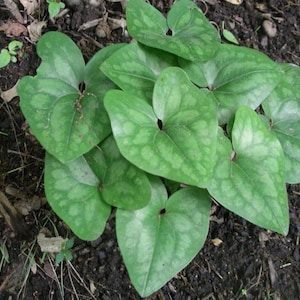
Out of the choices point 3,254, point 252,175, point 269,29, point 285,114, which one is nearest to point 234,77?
point 285,114

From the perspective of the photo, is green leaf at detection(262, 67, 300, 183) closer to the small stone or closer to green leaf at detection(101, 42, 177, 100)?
green leaf at detection(101, 42, 177, 100)

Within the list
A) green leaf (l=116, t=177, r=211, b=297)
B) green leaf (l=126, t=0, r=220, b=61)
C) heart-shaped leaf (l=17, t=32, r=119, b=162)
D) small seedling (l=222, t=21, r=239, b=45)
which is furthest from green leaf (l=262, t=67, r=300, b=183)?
heart-shaped leaf (l=17, t=32, r=119, b=162)

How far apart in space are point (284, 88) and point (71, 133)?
93 centimetres

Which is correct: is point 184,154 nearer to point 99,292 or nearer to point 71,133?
point 71,133

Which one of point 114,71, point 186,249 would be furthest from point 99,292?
point 114,71

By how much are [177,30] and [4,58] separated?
80 cm

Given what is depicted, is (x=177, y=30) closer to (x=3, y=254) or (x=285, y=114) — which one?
(x=285, y=114)

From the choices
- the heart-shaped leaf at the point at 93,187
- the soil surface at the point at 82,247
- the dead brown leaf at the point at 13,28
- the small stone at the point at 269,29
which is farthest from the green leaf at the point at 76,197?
the small stone at the point at 269,29

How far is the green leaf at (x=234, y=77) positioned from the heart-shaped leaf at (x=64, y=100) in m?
0.37

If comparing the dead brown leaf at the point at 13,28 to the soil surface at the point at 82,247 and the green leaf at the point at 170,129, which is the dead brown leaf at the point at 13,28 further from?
the green leaf at the point at 170,129

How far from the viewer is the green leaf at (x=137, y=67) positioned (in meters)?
1.71

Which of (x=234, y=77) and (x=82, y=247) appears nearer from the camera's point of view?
(x=234, y=77)

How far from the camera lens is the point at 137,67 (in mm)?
1776

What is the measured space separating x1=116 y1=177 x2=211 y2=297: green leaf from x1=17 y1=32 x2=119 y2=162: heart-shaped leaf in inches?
11.5
